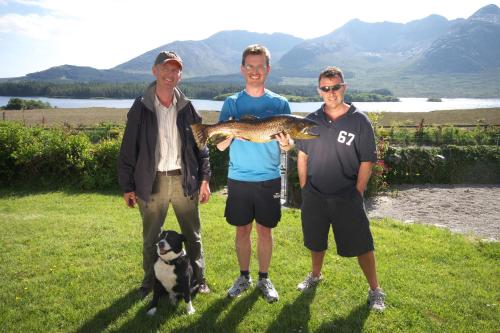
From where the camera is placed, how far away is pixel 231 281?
554cm

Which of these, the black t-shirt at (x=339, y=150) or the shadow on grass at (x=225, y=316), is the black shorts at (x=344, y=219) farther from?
the shadow on grass at (x=225, y=316)

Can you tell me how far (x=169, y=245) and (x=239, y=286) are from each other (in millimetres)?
1262

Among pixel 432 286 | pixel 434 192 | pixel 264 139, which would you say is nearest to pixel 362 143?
pixel 264 139

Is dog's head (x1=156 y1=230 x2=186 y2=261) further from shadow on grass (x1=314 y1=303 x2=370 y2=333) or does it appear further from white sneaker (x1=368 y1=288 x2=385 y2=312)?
white sneaker (x1=368 y1=288 x2=385 y2=312)

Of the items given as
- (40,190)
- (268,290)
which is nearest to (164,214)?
(268,290)

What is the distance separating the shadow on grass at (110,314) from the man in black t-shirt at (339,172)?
249 centimetres

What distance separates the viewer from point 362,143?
4410 millimetres

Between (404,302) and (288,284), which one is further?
(288,284)

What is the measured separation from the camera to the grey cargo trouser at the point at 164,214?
471 centimetres

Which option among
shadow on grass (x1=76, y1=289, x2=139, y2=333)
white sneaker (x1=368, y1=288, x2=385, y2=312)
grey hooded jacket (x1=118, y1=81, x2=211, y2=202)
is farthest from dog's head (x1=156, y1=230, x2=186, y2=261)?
white sneaker (x1=368, y1=288, x2=385, y2=312)

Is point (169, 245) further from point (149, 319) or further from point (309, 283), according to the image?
point (309, 283)

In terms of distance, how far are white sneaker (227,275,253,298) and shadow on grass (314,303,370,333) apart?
45.6 inches

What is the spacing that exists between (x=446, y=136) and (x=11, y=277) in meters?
20.9

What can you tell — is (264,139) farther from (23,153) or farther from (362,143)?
(23,153)
